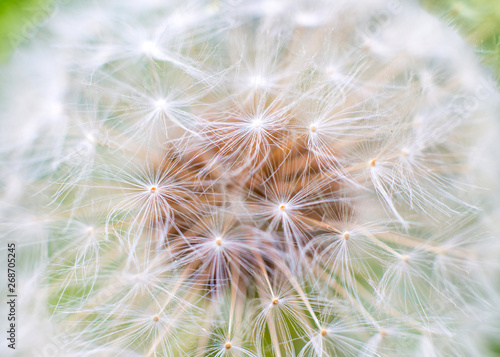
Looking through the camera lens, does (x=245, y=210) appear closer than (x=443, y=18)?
Yes

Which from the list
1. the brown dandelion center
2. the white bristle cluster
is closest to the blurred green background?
the white bristle cluster

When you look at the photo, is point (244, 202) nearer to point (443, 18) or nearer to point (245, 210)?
point (245, 210)

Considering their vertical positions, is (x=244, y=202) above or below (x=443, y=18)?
below

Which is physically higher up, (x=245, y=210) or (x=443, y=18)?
Result: (x=443, y=18)

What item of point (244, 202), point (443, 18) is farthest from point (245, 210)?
point (443, 18)

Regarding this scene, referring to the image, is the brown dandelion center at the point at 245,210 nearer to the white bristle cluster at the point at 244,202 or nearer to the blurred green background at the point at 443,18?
the white bristle cluster at the point at 244,202

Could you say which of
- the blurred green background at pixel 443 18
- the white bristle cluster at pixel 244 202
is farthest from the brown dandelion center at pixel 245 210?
the blurred green background at pixel 443 18

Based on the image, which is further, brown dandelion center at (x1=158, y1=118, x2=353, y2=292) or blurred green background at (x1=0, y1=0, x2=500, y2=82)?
blurred green background at (x1=0, y1=0, x2=500, y2=82)

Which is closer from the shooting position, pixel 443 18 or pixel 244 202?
pixel 244 202

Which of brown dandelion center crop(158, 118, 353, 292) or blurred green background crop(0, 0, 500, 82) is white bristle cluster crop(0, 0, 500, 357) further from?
blurred green background crop(0, 0, 500, 82)
